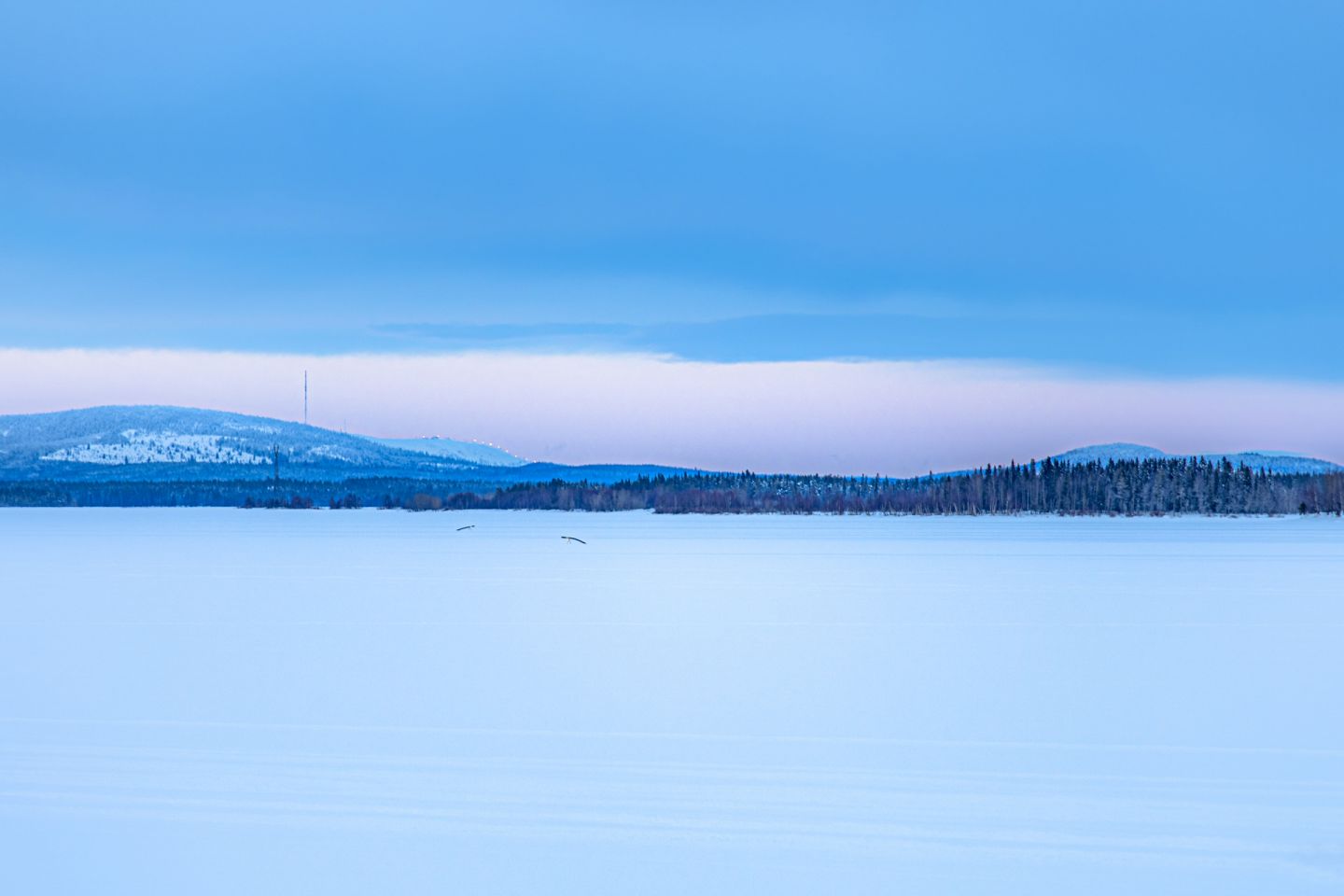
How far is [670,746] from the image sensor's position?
8852mm

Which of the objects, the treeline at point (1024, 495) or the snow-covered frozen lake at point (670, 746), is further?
the treeline at point (1024, 495)

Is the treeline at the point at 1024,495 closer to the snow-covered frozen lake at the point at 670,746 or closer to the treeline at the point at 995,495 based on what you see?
the treeline at the point at 995,495

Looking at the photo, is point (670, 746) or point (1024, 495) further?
point (1024, 495)

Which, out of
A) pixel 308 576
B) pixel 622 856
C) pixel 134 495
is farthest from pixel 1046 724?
pixel 134 495

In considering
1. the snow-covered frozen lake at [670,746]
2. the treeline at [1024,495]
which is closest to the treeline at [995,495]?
the treeline at [1024,495]

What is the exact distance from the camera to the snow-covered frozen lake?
19.6 ft

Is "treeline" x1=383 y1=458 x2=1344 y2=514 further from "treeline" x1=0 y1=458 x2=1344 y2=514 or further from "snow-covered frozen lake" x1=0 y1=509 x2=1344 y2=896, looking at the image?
"snow-covered frozen lake" x1=0 y1=509 x2=1344 y2=896

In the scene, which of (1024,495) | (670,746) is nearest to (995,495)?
(1024,495)

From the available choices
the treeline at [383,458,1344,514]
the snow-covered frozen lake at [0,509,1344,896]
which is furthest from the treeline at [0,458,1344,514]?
the snow-covered frozen lake at [0,509,1344,896]

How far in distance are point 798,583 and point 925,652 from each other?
11.2 m

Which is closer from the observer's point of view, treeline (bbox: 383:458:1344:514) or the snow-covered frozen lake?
the snow-covered frozen lake

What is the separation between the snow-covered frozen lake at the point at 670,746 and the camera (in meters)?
5.98

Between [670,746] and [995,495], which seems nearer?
[670,746]

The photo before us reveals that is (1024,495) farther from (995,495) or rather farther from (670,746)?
(670,746)
